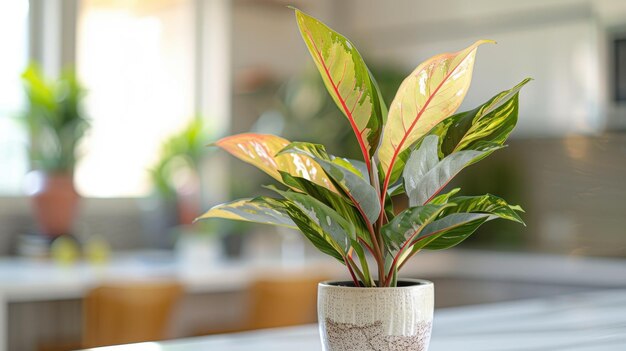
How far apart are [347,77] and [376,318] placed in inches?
8.3

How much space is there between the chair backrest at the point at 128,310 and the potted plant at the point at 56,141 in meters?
0.99

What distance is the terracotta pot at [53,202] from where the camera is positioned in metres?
3.99

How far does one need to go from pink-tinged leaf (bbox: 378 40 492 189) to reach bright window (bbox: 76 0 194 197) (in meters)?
3.75

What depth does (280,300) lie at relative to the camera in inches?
131

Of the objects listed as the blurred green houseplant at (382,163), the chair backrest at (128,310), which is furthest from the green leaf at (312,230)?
the chair backrest at (128,310)

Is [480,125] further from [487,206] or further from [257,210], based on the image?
[257,210]

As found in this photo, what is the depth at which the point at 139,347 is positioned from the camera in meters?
1.24

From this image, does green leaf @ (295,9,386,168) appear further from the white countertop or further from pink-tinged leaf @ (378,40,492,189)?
the white countertop

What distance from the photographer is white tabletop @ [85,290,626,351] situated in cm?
123

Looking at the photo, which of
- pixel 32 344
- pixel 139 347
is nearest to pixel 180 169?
pixel 32 344

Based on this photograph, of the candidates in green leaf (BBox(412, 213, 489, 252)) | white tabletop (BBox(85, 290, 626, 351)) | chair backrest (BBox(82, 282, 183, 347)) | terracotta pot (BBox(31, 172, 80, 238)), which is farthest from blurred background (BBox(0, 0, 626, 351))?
green leaf (BBox(412, 213, 489, 252))

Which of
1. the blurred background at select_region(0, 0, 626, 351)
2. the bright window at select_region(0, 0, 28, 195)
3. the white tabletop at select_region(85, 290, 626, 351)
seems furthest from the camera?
the bright window at select_region(0, 0, 28, 195)

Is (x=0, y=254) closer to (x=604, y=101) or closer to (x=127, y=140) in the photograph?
(x=127, y=140)

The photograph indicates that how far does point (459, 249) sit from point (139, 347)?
3737mm
